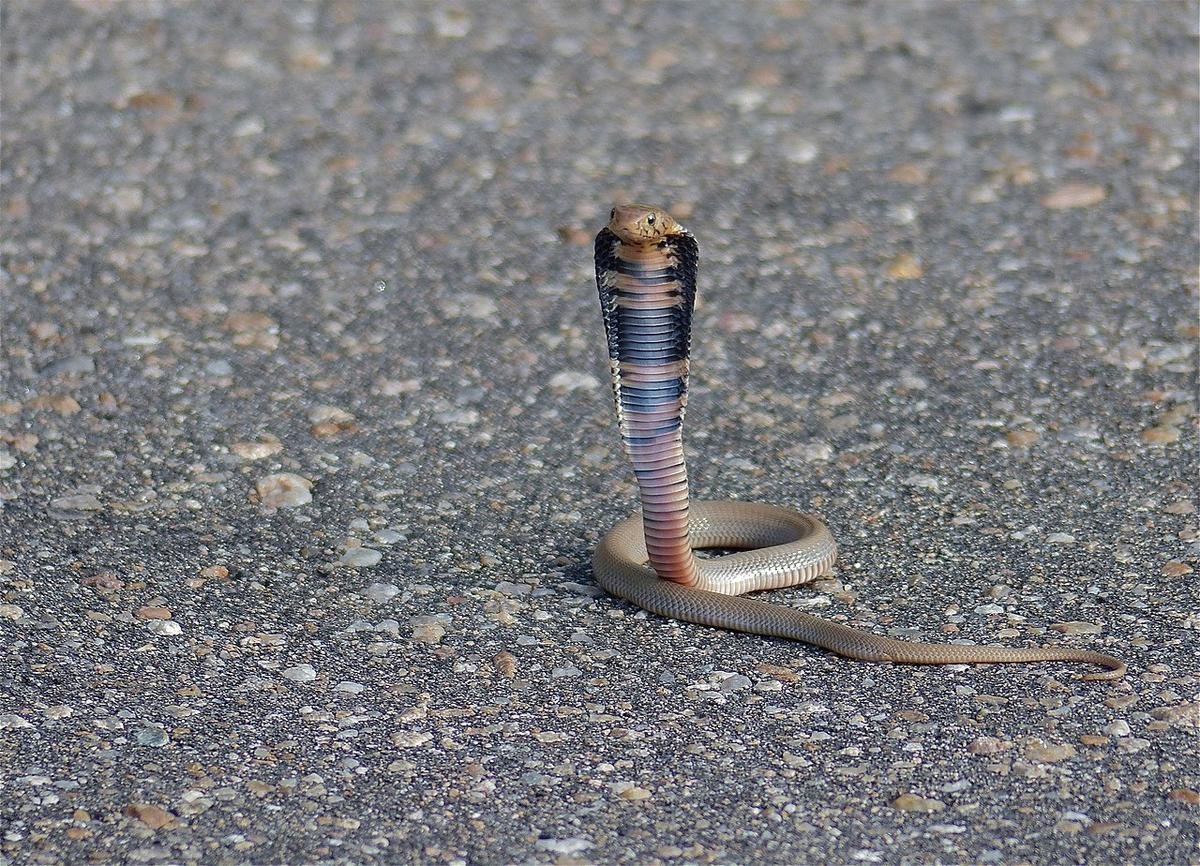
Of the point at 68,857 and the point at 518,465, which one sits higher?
the point at 68,857

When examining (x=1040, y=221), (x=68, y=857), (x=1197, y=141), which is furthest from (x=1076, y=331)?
(x=68, y=857)

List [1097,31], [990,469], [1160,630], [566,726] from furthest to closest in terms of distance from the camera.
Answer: [1097,31] < [990,469] < [1160,630] < [566,726]

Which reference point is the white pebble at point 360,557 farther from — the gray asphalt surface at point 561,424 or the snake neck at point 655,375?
the snake neck at point 655,375

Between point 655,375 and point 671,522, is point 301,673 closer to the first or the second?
point 671,522

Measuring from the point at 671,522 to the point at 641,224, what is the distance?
818 millimetres

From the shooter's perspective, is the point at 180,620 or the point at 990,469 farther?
the point at 990,469

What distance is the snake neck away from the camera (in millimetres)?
4293

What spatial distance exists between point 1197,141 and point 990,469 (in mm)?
3434

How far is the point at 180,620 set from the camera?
4.50 meters

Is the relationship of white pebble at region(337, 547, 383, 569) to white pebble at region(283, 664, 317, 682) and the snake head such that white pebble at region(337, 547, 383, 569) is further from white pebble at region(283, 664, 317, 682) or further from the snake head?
the snake head

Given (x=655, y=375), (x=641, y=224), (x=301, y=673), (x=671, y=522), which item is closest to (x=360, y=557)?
(x=301, y=673)

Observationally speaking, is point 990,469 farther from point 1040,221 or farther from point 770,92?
point 770,92

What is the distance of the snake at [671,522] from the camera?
4250 mm

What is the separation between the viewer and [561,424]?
230 inches
